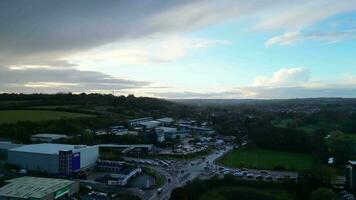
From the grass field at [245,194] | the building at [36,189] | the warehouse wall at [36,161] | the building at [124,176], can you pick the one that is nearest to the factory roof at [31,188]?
the building at [36,189]

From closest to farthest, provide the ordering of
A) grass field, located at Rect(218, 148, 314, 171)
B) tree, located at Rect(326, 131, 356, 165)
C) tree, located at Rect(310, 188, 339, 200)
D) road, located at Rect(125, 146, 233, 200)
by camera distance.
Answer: tree, located at Rect(310, 188, 339, 200), road, located at Rect(125, 146, 233, 200), tree, located at Rect(326, 131, 356, 165), grass field, located at Rect(218, 148, 314, 171)

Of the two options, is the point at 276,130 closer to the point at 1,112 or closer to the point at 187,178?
the point at 187,178

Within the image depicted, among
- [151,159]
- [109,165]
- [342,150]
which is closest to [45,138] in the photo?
[109,165]

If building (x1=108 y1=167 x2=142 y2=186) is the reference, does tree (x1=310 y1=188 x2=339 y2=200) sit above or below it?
above

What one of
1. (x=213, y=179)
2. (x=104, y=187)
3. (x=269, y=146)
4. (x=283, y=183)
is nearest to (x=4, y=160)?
(x=104, y=187)

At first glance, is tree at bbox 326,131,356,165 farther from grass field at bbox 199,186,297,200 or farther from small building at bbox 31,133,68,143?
small building at bbox 31,133,68,143

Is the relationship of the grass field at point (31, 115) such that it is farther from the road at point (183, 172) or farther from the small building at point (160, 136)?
the road at point (183, 172)

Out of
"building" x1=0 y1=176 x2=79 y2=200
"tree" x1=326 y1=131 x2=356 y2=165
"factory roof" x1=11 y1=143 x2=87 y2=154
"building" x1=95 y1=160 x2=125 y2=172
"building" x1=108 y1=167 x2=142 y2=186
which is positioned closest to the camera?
"building" x1=0 y1=176 x2=79 y2=200

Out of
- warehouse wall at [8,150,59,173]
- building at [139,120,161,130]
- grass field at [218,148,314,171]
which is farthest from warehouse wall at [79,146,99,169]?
building at [139,120,161,130]

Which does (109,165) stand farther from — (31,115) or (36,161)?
(31,115)

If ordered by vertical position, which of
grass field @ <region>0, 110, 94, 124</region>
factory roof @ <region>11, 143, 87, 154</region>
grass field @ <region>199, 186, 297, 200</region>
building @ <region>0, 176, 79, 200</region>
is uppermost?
grass field @ <region>0, 110, 94, 124</region>
